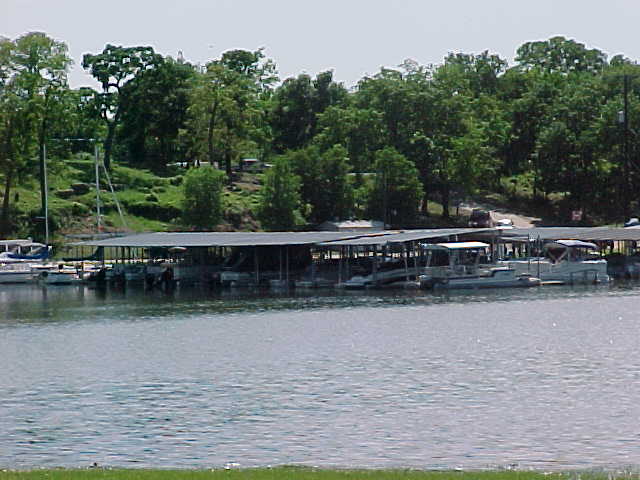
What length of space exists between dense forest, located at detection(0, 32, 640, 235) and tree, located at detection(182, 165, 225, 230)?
89 cm

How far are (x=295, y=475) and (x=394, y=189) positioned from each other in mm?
95775

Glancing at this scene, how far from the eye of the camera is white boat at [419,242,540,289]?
7906cm

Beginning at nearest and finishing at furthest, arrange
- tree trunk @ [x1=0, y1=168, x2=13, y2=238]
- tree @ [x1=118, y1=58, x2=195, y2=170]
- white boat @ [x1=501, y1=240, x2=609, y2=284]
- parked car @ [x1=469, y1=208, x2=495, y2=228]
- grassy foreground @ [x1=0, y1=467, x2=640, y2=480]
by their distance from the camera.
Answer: grassy foreground @ [x1=0, y1=467, x2=640, y2=480]
white boat @ [x1=501, y1=240, x2=609, y2=284]
tree trunk @ [x1=0, y1=168, x2=13, y2=238]
parked car @ [x1=469, y1=208, x2=495, y2=228]
tree @ [x1=118, y1=58, x2=195, y2=170]

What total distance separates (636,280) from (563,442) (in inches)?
2386

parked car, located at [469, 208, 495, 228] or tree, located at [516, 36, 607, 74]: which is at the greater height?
tree, located at [516, 36, 607, 74]

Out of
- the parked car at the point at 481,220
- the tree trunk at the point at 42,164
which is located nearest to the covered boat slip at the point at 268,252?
the tree trunk at the point at 42,164

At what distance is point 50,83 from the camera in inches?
4350

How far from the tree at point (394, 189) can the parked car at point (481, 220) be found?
580 centimetres

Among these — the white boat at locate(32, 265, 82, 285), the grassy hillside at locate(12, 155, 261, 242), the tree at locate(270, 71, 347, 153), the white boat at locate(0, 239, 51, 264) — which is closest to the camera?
the white boat at locate(32, 265, 82, 285)

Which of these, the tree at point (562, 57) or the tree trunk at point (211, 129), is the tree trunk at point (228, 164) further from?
the tree at point (562, 57)

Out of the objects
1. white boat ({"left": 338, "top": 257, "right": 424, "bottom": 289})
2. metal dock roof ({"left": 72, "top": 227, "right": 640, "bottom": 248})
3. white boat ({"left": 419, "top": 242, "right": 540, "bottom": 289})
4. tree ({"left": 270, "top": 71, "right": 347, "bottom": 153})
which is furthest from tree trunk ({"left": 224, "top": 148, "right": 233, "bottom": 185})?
white boat ({"left": 419, "top": 242, "right": 540, "bottom": 289})

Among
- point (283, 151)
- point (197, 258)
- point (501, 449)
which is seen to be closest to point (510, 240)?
point (197, 258)

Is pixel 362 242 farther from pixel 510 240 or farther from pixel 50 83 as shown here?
pixel 50 83

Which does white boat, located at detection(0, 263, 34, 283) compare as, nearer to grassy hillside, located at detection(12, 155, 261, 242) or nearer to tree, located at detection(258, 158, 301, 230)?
grassy hillside, located at detection(12, 155, 261, 242)
